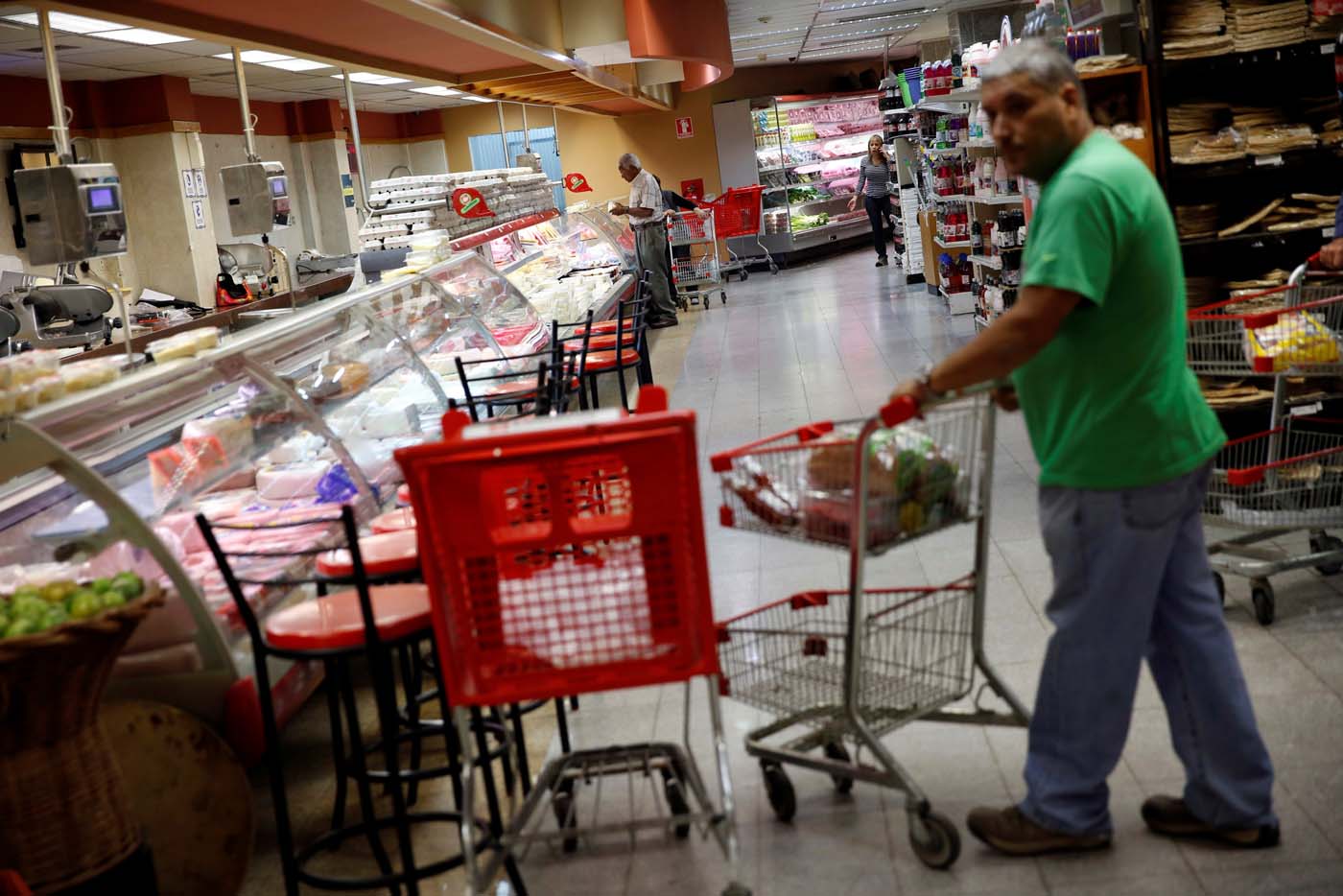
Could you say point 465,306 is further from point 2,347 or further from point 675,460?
point 675,460

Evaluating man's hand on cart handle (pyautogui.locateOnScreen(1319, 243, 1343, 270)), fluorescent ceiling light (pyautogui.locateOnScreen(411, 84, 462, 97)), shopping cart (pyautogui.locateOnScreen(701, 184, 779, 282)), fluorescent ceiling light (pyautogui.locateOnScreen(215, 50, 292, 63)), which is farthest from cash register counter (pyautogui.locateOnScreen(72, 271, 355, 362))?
shopping cart (pyautogui.locateOnScreen(701, 184, 779, 282))

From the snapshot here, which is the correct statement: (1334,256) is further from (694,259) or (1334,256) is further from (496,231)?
(694,259)

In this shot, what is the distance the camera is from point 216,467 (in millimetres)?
4199

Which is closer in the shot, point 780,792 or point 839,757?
point 780,792

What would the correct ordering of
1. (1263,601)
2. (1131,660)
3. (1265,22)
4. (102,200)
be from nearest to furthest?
(1131,660) < (1263,601) < (102,200) < (1265,22)

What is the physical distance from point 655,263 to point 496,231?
217 inches

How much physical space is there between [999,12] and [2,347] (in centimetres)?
898

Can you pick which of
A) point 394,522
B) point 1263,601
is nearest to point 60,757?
point 394,522

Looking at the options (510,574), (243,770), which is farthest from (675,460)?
(243,770)

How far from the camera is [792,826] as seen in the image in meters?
3.43

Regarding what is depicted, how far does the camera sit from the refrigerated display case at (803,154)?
23.3 metres

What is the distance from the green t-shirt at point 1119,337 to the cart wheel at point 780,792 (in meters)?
1.11

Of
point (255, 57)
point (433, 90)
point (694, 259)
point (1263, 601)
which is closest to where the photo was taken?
point (1263, 601)

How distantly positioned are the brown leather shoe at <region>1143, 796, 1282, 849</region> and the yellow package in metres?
1.89
